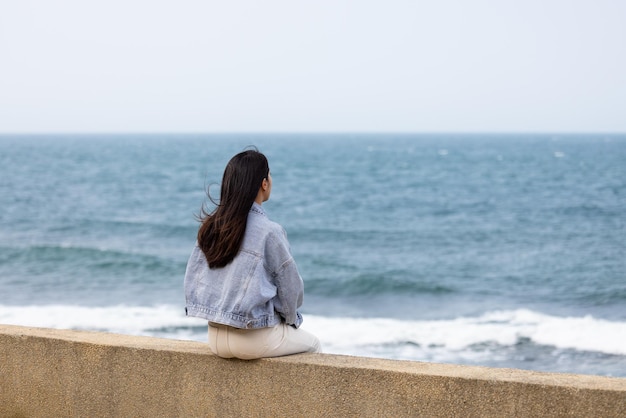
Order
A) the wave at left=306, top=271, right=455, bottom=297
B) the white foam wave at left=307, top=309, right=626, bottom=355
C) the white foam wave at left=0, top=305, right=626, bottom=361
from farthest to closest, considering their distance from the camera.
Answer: the wave at left=306, top=271, right=455, bottom=297 → the white foam wave at left=307, top=309, right=626, bottom=355 → the white foam wave at left=0, top=305, right=626, bottom=361

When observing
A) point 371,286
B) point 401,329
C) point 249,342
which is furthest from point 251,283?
point 371,286

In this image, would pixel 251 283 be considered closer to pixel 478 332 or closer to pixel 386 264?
pixel 478 332

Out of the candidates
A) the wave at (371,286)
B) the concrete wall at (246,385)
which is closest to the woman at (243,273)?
the concrete wall at (246,385)

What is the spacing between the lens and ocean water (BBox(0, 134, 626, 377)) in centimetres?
1275

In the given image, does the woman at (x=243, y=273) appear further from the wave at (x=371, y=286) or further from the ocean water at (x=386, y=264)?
the wave at (x=371, y=286)

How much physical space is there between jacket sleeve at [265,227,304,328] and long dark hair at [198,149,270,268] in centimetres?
14

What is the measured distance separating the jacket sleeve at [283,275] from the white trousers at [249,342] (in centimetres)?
8

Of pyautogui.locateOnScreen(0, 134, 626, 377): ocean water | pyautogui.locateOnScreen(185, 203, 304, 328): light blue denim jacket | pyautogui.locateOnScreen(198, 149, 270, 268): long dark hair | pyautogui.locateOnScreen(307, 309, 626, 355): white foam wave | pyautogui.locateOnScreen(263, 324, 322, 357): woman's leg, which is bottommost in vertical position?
pyautogui.locateOnScreen(0, 134, 626, 377): ocean water

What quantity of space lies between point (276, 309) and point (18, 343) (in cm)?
121

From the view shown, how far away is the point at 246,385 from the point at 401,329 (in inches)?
408

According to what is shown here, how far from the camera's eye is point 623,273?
63.6 ft

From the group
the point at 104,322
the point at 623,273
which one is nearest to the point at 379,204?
the point at 623,273

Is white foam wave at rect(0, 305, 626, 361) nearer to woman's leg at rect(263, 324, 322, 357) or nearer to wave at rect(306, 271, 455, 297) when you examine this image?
wave at rect(306, 271, 455, 297)

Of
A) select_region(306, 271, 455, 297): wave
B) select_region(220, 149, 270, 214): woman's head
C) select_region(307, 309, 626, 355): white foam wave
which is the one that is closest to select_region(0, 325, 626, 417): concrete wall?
select_region(220, 149, 270, 214): woman's head
